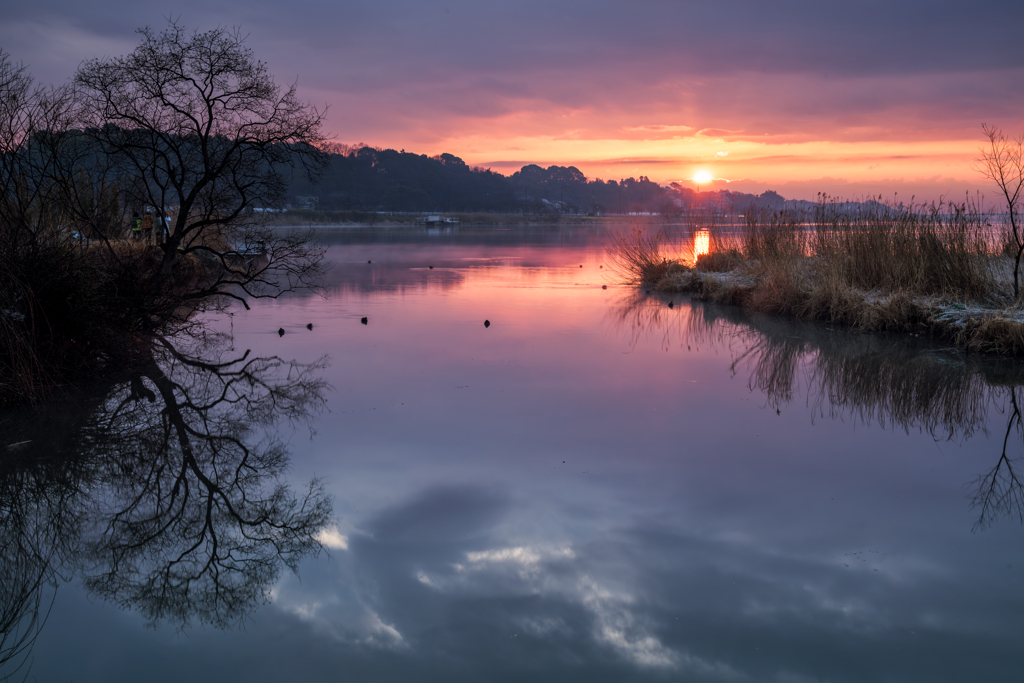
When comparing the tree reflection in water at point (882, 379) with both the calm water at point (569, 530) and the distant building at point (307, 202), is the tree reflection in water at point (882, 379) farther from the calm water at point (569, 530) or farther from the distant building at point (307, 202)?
the distant building at point (307, 202)

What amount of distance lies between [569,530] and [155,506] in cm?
323

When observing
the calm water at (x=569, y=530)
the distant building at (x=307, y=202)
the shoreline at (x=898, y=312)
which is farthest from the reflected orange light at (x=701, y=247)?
the distant building at (x=307, y=202)

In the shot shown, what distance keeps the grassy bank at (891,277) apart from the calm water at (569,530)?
7.44 feet

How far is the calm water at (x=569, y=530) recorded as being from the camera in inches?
140

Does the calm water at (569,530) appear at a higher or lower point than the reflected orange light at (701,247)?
lower

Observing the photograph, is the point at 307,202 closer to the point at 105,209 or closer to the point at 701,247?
the point at 701,247

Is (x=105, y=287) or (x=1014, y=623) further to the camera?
(x=105, y=287)

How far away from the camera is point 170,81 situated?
12125mm

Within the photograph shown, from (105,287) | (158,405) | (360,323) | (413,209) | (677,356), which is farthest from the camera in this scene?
(413,209)

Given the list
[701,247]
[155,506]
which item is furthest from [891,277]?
[701,247]

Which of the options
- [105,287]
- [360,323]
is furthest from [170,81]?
[360,323]

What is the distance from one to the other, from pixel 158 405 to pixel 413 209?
13443 centimetres

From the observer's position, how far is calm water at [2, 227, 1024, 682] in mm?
3555

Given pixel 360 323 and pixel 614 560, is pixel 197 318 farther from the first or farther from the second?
pixel 614 560
